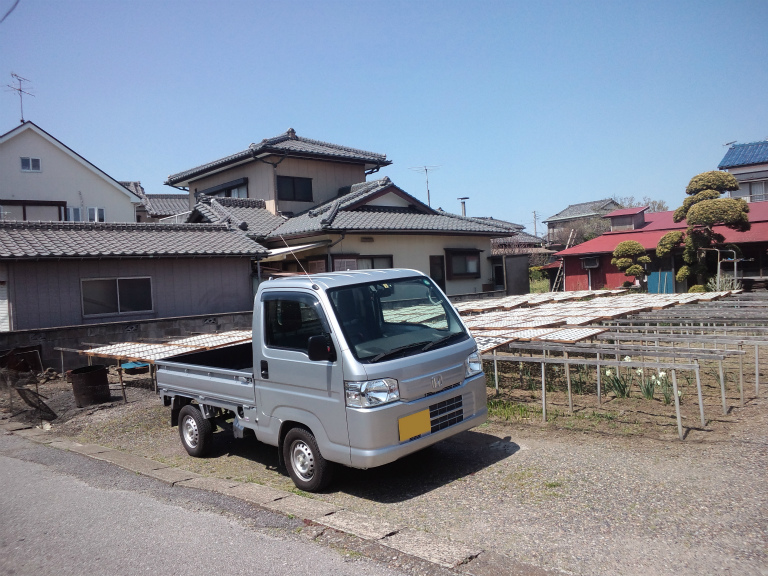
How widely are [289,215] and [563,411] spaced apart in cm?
1573

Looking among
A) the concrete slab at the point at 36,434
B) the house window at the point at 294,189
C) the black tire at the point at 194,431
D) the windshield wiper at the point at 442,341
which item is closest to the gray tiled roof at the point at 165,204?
the house window at the point at 294,189

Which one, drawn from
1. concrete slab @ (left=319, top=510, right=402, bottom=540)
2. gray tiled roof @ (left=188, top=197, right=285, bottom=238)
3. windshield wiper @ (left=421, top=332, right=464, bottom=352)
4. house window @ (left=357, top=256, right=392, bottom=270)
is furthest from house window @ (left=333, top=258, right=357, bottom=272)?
concrete slab @ (left=319, top=510, right=402, bottom=540)

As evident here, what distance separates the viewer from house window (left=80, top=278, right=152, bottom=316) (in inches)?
531

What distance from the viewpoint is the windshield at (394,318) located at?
16.2ft

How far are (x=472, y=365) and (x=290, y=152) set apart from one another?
670 inches

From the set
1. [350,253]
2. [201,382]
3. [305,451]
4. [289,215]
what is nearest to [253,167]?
[289,215]

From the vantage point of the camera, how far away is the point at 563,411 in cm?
714

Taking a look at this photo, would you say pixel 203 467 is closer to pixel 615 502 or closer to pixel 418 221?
pixel 615 502

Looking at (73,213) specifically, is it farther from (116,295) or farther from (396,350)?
(396,350)

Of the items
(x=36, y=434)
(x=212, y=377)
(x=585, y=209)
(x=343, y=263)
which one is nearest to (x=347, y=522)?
(x=212, y=377)

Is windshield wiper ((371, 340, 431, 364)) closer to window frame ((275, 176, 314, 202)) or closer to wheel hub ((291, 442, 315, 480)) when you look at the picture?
wheel hub ((291, 442, 315, 480))

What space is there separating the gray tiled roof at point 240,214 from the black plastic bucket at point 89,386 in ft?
30.2

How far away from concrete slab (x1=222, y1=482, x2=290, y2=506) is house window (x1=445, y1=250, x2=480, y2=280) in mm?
16152

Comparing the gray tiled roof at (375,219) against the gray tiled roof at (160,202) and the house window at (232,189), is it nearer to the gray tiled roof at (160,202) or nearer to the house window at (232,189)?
the house window at (232,189)
